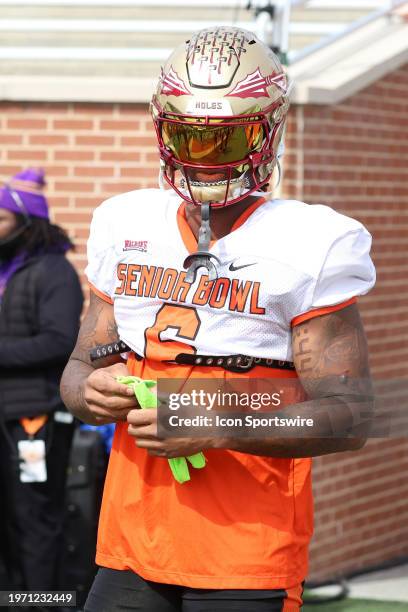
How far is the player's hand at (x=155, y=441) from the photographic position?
2906 mm

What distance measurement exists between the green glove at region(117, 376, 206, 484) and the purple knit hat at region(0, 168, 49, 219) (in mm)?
3338

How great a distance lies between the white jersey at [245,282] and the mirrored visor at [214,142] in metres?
0.15

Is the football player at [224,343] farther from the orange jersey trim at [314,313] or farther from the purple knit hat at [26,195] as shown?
the purple knit hat at [26,195]

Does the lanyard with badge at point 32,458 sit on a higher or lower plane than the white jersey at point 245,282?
lower

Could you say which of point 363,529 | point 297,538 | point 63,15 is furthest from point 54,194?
point 297,538

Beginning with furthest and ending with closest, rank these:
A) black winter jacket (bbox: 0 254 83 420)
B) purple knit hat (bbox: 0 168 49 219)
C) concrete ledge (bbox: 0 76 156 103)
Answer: concrete ledge (bbox: 0 76 156 103), purple knit hat (bbox: 0 168 49 219), black winter jacket (bbox: 0 254 83 420)

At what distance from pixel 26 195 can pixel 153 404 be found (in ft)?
11.4

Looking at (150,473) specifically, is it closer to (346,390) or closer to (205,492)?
(205,492)

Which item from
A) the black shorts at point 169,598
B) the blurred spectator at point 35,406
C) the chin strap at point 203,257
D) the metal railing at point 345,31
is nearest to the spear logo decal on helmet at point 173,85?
the chin strap at point 203,257

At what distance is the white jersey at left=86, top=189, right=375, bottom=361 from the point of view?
9.87 feet

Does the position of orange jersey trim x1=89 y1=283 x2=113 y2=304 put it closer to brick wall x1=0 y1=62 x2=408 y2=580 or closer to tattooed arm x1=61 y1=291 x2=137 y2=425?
tattooed arm x1=61 y1=291 x2=137 y2=425

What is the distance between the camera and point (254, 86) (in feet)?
10.3

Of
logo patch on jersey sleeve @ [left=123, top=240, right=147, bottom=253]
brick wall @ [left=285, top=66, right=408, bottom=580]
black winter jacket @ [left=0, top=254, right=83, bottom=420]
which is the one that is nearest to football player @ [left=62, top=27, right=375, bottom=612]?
logo patch on jersey sleeve @ [left=123, top=240, right=147, bottom=253]

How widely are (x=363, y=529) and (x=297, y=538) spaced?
Result: 4.21 meters
